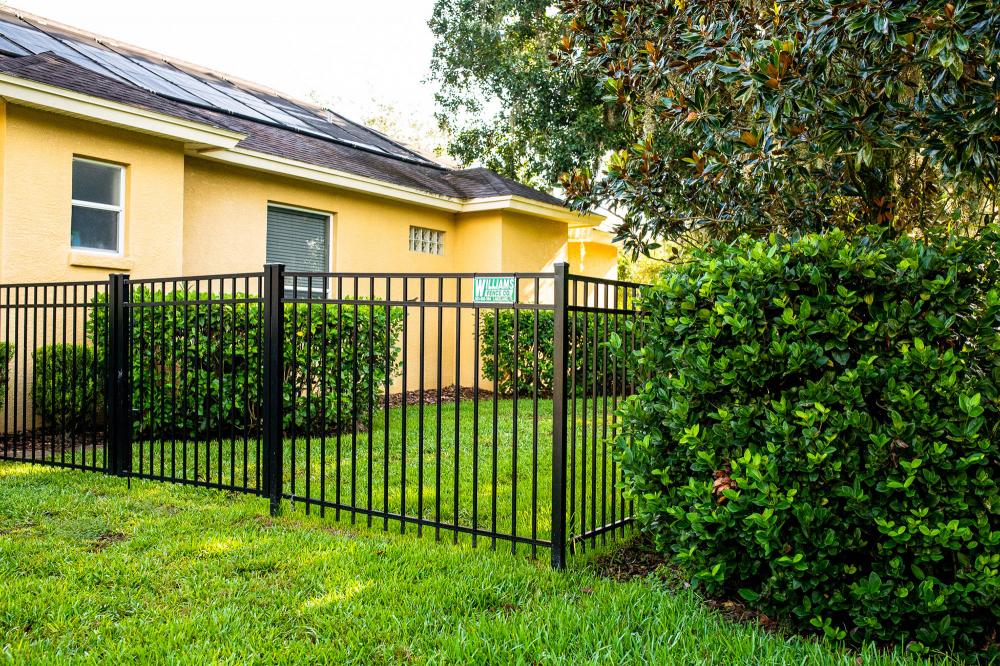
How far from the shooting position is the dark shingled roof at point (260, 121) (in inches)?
351

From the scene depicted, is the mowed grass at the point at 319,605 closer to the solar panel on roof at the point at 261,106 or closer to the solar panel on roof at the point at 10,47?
the solar panel on roof at the point at 10,47

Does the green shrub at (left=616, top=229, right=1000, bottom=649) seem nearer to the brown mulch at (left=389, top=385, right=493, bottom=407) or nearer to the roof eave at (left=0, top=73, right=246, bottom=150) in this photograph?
the roof eave at (left=0, top=73, right=246, bottom=150)

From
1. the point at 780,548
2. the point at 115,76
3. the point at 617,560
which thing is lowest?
the point at 617,560

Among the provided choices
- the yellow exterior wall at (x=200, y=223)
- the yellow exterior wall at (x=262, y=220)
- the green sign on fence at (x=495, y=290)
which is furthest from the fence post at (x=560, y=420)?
the yellow exterior wall at (x=262, y=220)

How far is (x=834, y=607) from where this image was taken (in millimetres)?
3338

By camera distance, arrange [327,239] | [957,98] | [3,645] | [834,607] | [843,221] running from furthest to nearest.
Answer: [327,239] → [843,221] → [957,98] → [834,607] → [3,645]

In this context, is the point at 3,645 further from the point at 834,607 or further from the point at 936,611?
the point at 936,611

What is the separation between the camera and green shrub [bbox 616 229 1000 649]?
3.15 metres

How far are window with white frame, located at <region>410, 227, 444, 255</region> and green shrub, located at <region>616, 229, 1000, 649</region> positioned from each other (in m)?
10.9

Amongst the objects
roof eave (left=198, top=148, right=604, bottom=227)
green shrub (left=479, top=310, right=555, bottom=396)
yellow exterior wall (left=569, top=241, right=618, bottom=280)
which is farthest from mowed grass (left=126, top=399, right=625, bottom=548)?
yellow exterior wall (left=569, top=241, right=618, bottom=280)

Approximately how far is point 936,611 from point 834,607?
40cm

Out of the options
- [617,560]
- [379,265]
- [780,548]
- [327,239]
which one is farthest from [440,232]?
[780,548]

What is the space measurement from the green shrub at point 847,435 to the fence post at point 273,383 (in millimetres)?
2839

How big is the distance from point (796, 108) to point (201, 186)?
893 cm
